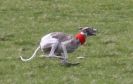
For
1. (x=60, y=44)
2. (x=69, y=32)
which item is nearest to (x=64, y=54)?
(x=60, y=44)

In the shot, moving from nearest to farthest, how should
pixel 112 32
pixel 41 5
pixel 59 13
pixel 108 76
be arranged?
pixel 108 76
pixel 112 32
pixel 59 13
pixel 41 5

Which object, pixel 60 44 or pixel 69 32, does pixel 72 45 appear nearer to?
pixel 60 44

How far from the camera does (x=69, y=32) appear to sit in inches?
643

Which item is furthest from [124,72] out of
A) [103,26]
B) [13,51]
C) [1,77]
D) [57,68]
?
[103,26]

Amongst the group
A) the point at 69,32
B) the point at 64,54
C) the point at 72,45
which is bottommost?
the point at 69,32

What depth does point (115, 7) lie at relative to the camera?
21.2 m

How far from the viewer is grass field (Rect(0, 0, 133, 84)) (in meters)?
10.7

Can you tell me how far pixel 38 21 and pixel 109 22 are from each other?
2.07m

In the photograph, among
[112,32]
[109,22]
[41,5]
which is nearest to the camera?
[112,32]

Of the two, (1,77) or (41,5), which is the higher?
(1,77)

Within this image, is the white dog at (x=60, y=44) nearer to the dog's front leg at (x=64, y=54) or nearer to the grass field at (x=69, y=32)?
the dog's front leg at (x=64, y=54)

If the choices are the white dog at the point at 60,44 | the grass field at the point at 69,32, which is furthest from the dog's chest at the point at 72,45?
the grass field at the point at 69,32

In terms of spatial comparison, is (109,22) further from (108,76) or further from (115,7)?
(108,76)

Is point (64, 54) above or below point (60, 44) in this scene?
below
